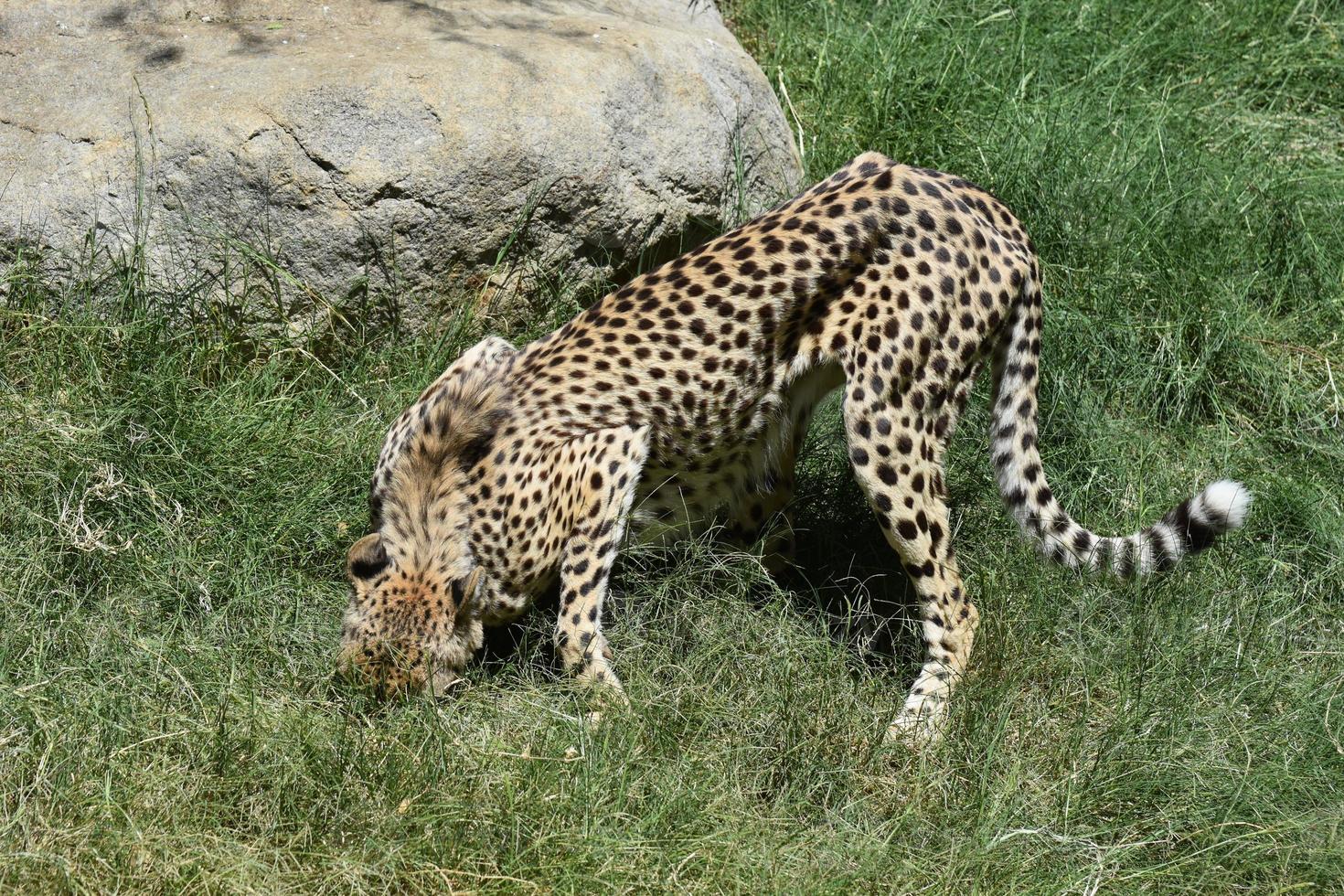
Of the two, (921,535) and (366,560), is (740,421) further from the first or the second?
(366,560)

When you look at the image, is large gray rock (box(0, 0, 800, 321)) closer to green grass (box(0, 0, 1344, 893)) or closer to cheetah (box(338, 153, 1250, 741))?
green grass (box(0, 0, 1344, 893))

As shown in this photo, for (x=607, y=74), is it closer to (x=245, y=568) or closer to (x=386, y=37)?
(x=386, y=37)

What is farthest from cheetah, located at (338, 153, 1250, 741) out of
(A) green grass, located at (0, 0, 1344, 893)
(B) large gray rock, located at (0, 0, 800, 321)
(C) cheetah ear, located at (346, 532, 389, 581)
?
(B) large gray rock, located at (0, 0, 800, 321)

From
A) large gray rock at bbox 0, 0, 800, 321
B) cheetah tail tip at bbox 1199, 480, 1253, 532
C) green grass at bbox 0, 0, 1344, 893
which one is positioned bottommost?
green grass at bbox 0, 0, 1344, 893

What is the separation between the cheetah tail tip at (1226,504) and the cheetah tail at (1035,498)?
5cm

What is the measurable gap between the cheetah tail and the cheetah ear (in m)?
2.00

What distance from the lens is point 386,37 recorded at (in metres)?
5.72

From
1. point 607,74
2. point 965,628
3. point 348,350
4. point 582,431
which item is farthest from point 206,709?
point 607,74

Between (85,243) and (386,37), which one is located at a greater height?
(386,37)

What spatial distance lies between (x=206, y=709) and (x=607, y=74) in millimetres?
2877

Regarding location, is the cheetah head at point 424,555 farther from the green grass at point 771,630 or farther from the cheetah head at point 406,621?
the green grass at point 771,630

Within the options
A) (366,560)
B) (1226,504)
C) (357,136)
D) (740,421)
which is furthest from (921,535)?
(357,136)

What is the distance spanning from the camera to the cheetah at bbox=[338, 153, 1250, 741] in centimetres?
439

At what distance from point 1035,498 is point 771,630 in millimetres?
970
